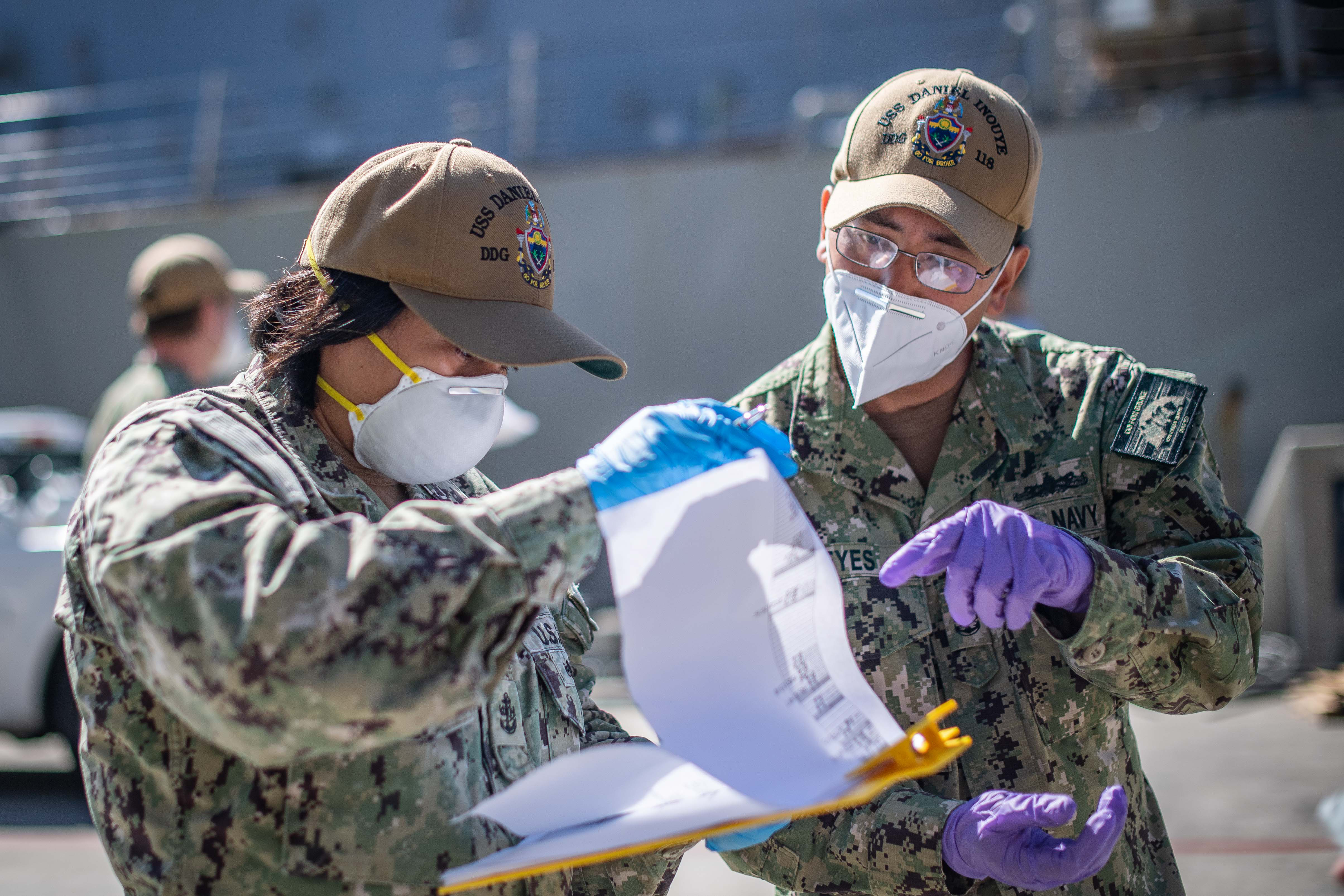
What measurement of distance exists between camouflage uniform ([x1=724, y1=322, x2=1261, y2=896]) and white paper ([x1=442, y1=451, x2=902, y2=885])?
493 millimetres

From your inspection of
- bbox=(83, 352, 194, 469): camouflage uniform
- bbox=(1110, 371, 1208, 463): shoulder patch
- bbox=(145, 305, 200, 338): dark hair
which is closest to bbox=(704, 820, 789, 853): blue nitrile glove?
bbox=(1110, 371, 1208, 463): shoulder patch

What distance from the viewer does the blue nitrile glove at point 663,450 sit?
129 centimetres

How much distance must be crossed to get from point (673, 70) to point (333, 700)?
44.8 feet

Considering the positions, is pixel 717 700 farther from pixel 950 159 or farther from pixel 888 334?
pixel 950 159

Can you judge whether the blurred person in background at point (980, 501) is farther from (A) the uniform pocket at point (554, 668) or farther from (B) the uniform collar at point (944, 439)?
(A) the uniform pocket at point (554, 668)

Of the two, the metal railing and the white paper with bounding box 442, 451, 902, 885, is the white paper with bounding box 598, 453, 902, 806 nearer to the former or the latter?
the white paper with bounding box 442, 451, 902, 885

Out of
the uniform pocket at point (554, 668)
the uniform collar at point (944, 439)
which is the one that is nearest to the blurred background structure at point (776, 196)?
the uniform collar at point (944, 439)

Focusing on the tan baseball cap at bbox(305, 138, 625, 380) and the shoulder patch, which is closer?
the tan baseball cap at bbox(305, 138, 625, 380)

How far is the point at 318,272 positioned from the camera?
151 cm

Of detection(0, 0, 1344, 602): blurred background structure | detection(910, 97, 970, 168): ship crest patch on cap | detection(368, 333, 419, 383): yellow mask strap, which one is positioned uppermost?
detection(910, 97, 970, 168): ship crest patch on cap

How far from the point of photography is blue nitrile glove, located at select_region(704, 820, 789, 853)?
1544 millimetres

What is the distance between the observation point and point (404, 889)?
1.34 metres

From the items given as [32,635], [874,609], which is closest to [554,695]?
[874,609]

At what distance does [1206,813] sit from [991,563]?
3802 millimetres
